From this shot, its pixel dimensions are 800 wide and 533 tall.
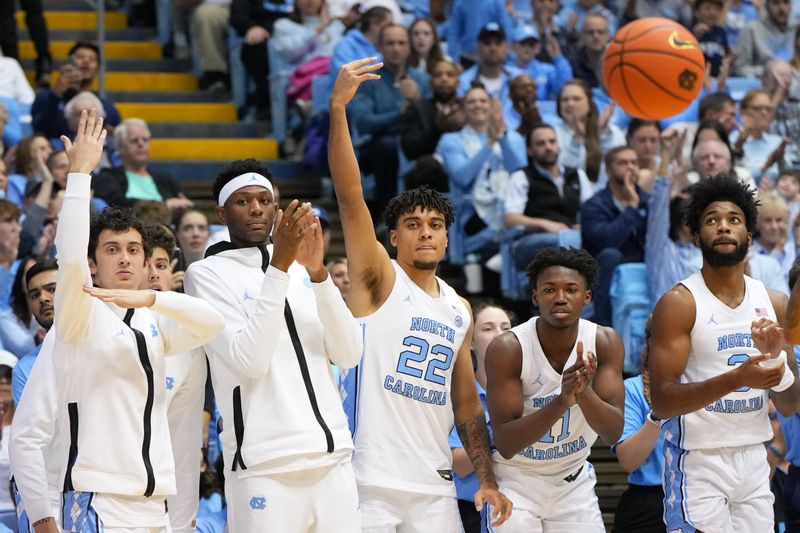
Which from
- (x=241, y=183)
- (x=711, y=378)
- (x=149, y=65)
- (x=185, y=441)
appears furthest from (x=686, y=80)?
(x=149, y=65)

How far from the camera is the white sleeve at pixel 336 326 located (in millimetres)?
5789

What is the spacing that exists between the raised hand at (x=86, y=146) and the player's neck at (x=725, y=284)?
2.96 metres

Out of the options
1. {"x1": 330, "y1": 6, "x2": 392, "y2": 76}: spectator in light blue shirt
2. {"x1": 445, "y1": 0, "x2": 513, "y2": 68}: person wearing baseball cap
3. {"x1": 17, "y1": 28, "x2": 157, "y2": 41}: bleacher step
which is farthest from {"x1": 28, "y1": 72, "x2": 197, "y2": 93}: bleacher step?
{"x1": 445, "y1": 0, "x2": 513, "y2": 68}: person wearing baseball cap

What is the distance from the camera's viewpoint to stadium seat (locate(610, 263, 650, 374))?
9.66m

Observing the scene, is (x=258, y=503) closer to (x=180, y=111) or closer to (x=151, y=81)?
(x=180, y=111)

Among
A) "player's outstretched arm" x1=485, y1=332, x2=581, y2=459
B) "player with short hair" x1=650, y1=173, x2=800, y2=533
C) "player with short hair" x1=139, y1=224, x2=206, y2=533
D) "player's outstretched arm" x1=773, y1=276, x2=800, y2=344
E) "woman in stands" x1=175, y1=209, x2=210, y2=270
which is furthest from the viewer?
"woman in stands" x1=175, y1=209, x2=210, y2=270

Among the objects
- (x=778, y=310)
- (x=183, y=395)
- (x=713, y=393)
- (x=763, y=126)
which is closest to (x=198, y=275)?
(x=183, y=395)

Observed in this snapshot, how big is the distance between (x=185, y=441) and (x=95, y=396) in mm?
787

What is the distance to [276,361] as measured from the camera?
584 centimetres

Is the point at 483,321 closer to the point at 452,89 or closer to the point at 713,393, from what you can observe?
the point at 713,393

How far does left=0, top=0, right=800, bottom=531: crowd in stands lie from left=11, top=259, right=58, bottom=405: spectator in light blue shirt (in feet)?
0.07

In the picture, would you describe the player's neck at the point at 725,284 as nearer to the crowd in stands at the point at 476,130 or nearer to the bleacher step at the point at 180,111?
the crowd in stands at the point at 476,130

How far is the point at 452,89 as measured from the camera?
11422 mm

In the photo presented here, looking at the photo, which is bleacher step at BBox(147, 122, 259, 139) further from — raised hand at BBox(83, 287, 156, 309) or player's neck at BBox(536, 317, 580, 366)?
raised hand at BBox(83, 287, 156, 309)
